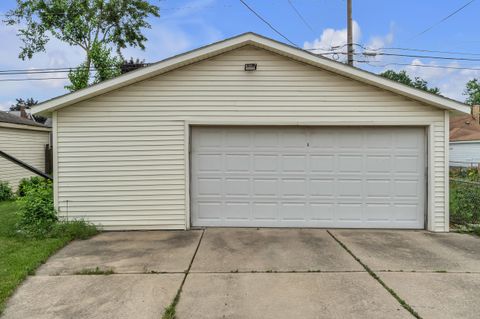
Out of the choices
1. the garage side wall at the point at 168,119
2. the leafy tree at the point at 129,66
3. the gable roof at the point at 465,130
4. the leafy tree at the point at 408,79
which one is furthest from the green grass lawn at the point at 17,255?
the leafy tree at the point at 408,79

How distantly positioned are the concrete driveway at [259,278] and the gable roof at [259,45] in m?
2.71

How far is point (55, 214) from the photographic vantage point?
687cm

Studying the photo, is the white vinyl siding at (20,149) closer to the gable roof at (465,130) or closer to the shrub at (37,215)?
the shrub at (37,215)

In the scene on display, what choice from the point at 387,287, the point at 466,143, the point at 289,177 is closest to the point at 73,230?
the point at 289,177

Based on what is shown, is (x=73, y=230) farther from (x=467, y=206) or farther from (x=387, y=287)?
(x=467, y=206)

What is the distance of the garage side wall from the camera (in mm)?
6910

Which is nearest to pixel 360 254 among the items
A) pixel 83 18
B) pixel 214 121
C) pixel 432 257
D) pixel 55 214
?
pixel 432 257

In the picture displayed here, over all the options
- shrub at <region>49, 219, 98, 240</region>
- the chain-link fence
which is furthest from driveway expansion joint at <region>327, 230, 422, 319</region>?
shrub at <region>49, 219, 98, 240</region>

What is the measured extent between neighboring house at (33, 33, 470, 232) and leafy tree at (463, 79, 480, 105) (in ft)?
149

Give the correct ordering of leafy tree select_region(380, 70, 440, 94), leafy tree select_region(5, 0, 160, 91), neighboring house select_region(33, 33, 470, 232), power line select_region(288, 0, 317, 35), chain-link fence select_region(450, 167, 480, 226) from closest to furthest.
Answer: neighboring house select_region(33, 33, 470, 232)
chain-link fence select_region(450, 167, 480, 226)
power line select_region(288, 0, 317, 35)
leafy tree select_region(5, 0, 160, 91)
leafy tree select_region(380, 70, 440, 94)

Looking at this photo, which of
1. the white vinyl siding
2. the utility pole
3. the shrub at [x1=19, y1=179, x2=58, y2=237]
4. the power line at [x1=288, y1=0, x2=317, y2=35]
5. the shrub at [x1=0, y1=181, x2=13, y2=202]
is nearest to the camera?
the shrub at [x1=19, y1=179, x2=58, y2=237]

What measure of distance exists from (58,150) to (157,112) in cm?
215

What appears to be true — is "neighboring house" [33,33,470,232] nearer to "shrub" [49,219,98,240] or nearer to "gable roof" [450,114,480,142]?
"shrub" [49,219,98,240]

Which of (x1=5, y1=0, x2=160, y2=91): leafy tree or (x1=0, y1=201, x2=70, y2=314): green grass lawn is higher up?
(x1=5, y1=0, x2=160, y2=91): leafy tree
